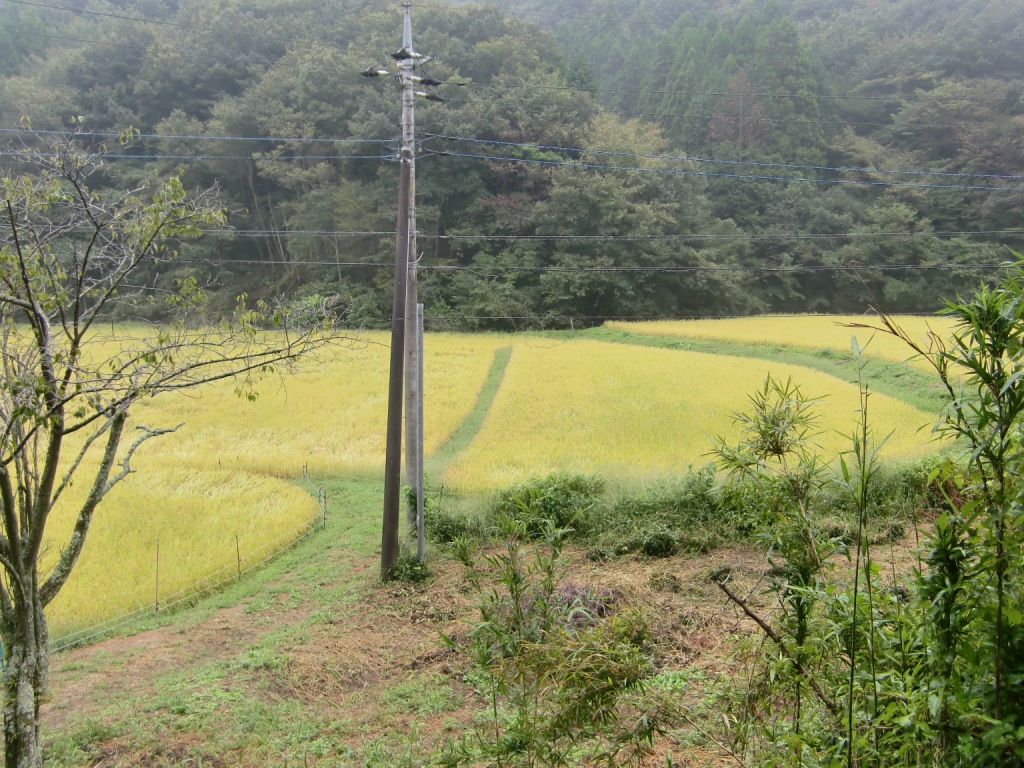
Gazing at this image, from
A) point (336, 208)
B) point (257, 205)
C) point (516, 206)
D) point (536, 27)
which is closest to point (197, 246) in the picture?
point (257, 205)

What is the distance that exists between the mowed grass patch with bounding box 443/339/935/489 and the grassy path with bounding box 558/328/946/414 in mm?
863

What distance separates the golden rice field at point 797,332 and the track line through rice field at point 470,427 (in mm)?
7135

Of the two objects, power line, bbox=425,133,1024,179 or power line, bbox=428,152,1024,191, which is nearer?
power line, bbox=425,133,1024,179

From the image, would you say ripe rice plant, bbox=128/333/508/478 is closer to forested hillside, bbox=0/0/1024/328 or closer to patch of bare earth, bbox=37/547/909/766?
patch of bare earth, bbox=37/547/909/766

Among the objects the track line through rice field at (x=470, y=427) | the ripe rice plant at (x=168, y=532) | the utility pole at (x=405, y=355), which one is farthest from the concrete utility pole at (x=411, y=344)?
the track line through rice field at (x=470, y=427)

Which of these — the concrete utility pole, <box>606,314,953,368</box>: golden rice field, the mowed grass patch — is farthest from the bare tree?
<box>606,314,953,368</box>: golden rice field

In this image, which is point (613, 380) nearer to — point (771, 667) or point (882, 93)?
point (771, 667)

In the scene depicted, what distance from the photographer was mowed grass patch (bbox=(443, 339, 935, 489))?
11852 millimetres

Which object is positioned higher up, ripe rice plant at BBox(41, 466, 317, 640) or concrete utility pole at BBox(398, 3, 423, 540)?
concrete utility pole at BBox(398, 3, 423, 540)

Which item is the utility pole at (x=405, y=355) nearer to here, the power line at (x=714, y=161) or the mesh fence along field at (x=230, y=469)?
the mesh fence along field at (x=230, y=469)

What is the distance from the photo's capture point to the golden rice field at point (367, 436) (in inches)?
356

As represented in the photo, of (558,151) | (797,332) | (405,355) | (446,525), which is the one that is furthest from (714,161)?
(446,525)

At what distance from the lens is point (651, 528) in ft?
28.5

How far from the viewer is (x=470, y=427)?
14.9 meters
